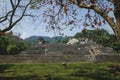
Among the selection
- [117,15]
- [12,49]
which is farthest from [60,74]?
[12,49]

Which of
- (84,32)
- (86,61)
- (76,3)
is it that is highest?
(76,3)

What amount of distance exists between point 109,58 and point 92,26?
3177 cm

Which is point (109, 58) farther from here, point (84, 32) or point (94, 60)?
point (84, 32)

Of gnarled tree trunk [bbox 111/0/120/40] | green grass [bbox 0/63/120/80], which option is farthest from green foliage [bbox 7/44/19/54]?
gnarled tree trunk [bbox 111/0/120/40]

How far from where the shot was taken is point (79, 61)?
5084 centimetres

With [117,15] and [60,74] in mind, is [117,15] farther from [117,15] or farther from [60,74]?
[60,74]

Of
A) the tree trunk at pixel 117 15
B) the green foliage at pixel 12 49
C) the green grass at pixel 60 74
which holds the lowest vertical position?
the green foliage at pixel 12 49

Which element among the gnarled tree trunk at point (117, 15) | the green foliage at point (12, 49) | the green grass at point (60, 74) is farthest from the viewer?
the green foliage at point (12, 49)

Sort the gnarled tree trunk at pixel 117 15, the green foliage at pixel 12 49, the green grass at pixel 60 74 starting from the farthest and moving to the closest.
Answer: the green foliage at pixel 12 49 < the green grass at pixel 60 74 < the gnarled tree trunk at pixel 117 15

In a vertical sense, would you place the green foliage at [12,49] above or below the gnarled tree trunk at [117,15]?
below

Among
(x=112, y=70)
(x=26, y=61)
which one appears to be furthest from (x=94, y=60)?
(x=112, y=70)

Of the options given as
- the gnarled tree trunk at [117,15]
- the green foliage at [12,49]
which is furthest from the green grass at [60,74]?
the green foliage at [12,49]

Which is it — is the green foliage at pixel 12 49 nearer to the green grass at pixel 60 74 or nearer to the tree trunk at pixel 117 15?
the green grass at pixel 60 74

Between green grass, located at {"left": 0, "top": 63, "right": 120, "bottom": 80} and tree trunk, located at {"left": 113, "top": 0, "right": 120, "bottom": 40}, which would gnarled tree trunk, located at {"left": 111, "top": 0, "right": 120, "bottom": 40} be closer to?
tree trunk, located at {"left": 113, "top": 0, "right": 120, "bottom": 40}
